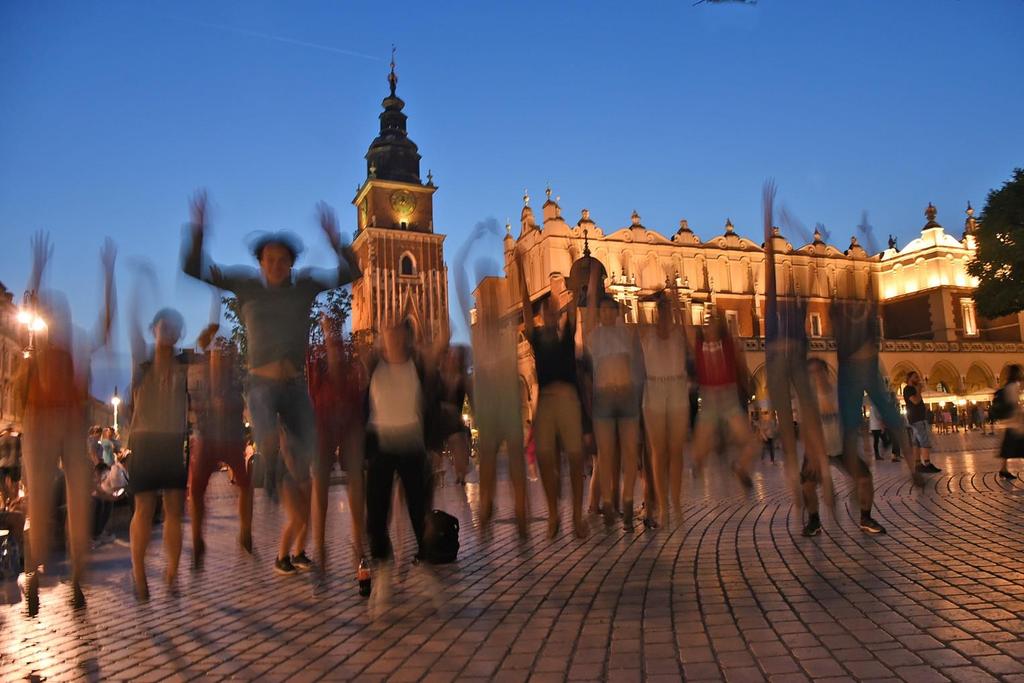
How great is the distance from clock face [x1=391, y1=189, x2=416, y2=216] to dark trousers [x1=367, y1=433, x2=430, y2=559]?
76423 millimetres

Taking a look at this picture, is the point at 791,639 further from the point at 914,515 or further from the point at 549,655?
the point at 914,515

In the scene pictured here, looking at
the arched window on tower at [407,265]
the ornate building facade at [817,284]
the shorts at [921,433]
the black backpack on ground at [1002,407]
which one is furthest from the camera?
the arched window on tower at [407,265]

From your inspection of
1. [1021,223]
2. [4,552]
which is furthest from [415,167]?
[4,552]

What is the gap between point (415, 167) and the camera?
82562 mm

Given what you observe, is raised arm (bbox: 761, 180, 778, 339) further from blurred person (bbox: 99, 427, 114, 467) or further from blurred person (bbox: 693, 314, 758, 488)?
blurred person (bbox: 99, 427, 114, 467)

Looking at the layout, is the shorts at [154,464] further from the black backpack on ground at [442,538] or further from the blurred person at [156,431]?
the black backpack on ground at [442,538]

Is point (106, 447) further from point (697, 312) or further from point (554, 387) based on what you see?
point (697, 312)

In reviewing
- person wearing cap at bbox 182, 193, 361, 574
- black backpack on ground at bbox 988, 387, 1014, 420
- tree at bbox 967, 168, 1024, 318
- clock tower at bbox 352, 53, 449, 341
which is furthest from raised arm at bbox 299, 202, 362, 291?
clock tower at bbox 352, 53, 449, 341

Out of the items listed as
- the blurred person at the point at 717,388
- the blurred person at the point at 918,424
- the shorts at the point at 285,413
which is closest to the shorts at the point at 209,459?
the shorts at the point at 285,413

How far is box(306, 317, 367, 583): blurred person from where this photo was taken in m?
5.80

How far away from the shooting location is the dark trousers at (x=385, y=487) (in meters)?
5.00

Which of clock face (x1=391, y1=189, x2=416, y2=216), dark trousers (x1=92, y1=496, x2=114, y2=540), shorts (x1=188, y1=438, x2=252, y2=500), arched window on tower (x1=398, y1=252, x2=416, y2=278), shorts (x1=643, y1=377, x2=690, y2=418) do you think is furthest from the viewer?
clock face (x1=391, y1=189, x2=416, y2=216)

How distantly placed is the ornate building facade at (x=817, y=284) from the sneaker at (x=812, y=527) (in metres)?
39.7

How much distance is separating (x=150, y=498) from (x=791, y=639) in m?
4.09
